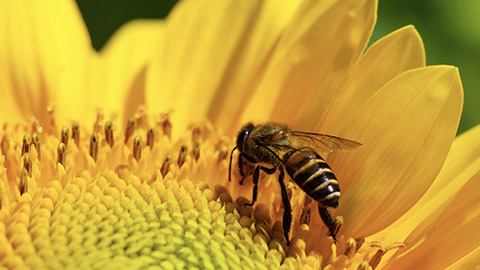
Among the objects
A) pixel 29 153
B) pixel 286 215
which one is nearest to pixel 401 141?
pixel 286 215

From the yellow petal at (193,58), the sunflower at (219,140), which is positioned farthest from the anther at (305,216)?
the yellow petal at (193,58)

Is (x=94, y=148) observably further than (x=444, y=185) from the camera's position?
Yes

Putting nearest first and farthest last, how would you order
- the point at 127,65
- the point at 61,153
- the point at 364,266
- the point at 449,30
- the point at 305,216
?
the point at 364,266, the point at 305,216, the point at 61,153, the point at 127,65, the point at 449,30

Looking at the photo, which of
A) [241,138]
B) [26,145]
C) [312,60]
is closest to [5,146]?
[26,145]

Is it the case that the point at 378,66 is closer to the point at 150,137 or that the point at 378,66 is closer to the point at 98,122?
the point at 150,137

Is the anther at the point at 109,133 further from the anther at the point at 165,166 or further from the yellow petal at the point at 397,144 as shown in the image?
the yellow petal at the point at 397,144

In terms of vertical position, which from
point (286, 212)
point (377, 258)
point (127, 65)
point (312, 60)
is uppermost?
point (312, 60)

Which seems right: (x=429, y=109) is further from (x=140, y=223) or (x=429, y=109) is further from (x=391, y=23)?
(x=391, y=23)

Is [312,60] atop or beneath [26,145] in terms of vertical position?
atop
